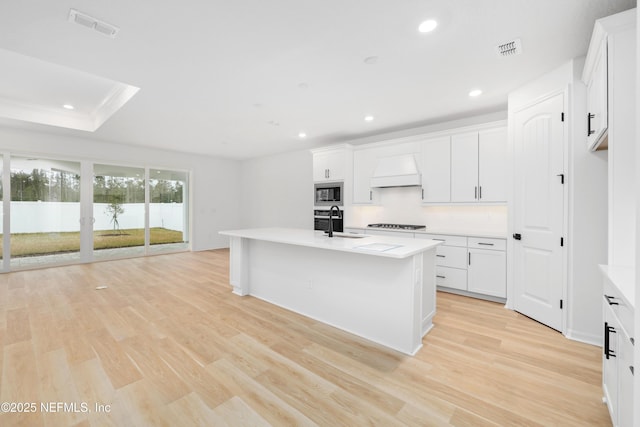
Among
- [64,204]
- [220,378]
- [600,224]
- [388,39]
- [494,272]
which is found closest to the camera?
[220,378]

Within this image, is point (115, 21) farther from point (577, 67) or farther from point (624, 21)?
point (577, 67)

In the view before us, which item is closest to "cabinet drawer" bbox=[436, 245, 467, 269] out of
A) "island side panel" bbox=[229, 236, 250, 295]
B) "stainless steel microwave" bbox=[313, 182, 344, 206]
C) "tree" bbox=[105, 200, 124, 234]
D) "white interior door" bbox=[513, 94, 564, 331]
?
"white interior door" bbox=[513, 94, 564, 331]

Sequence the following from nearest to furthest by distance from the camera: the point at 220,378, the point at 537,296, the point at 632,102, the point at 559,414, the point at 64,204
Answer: the point at 559,414
the point at 632,102
the point at 220,378
the point at 537,296
the point at 64,204

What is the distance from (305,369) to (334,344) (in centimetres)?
45

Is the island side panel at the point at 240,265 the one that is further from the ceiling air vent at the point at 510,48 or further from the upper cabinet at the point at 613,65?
the upper cabinet at the point at 613,65

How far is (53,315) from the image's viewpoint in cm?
302

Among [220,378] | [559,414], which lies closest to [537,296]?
[559,414]

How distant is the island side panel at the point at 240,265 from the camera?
370cm

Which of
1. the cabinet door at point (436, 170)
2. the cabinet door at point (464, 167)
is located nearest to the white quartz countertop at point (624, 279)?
the cabinet door at point (464, 167)

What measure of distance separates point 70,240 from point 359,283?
6.46m

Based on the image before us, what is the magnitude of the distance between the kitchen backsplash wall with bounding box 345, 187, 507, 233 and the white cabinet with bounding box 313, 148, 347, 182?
0.76 m

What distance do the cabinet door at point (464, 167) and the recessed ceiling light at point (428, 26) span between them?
7.32 feet

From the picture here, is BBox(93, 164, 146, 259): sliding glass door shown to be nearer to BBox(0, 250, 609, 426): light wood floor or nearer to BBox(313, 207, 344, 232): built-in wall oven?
BBox(0, 250, 609, 426): light wood floor

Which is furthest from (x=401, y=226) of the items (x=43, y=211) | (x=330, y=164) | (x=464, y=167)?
(x=43, y=211)
